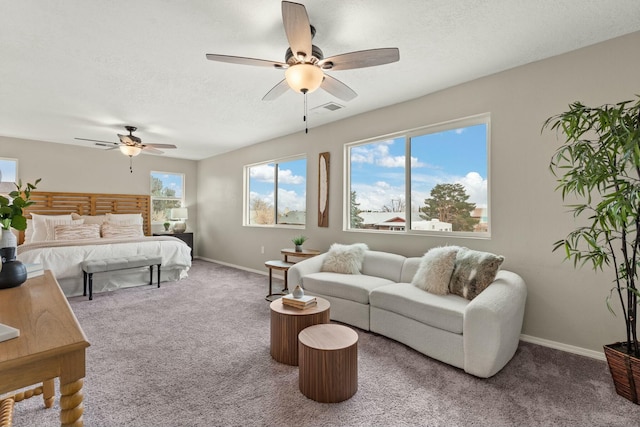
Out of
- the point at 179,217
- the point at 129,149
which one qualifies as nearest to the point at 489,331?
the point at 129,149

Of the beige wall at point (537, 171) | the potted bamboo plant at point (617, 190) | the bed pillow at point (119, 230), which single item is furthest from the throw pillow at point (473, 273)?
the bed pillow at point (119, 230)

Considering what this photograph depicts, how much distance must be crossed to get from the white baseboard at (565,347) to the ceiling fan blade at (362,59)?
268 centimetres

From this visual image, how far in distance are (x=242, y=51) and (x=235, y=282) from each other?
3603 mm

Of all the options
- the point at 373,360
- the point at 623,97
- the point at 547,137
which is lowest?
the point at 373,360

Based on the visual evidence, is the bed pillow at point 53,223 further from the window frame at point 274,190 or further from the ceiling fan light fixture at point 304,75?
the ceiling fan light fixture at point 304,75

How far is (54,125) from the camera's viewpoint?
4.68 m

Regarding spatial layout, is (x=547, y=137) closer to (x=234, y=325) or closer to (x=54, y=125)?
(x=234, y=325)

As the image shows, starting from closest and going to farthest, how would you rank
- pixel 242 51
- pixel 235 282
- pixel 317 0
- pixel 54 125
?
pixel 317 0 → pixel 242 51 → pixel 54 125 → pixel 235 282

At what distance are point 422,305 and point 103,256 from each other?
4521 millimetres

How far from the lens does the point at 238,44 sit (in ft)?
8.12

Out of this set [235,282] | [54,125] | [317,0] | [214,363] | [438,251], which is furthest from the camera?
[235,282]

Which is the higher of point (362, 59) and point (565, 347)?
point (362, 59)

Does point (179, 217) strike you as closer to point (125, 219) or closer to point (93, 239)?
point (125, 219)

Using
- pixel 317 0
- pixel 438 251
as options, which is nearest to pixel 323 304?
pixel 438 251
